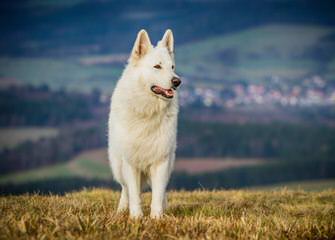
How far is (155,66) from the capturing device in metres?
11.2

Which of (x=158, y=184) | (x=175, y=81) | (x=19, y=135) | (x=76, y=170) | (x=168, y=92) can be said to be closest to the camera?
(x=175, y=81)

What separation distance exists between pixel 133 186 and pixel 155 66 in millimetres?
1915

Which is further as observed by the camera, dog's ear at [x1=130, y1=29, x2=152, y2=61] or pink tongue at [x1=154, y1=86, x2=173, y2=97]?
dog's ear at [x1=130, y1=29, x2=152, y2=61]

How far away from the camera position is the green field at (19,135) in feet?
538

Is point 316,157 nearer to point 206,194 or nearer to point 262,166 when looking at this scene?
point 262,166

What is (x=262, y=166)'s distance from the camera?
160 m

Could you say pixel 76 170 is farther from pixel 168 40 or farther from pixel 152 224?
pixel 152 224

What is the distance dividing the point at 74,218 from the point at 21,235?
2.79 ft

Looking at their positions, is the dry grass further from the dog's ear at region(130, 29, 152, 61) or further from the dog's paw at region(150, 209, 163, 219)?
the dog's ear at region(130, 29, 152, 61)

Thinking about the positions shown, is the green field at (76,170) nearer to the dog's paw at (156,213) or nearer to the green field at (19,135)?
the green field at (19,135)

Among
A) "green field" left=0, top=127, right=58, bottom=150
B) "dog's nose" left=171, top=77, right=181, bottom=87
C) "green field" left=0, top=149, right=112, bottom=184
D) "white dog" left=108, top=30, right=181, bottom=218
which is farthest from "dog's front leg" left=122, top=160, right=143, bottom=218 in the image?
"green field" left=0, top=127, right=58, bottom=150

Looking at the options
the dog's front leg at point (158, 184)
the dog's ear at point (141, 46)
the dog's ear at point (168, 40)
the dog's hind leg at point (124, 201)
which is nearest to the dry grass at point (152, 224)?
the dog's hind leg at point (124, 201)

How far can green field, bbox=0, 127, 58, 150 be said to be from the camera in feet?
538

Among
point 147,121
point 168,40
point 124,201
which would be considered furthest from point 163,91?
point 124,201
